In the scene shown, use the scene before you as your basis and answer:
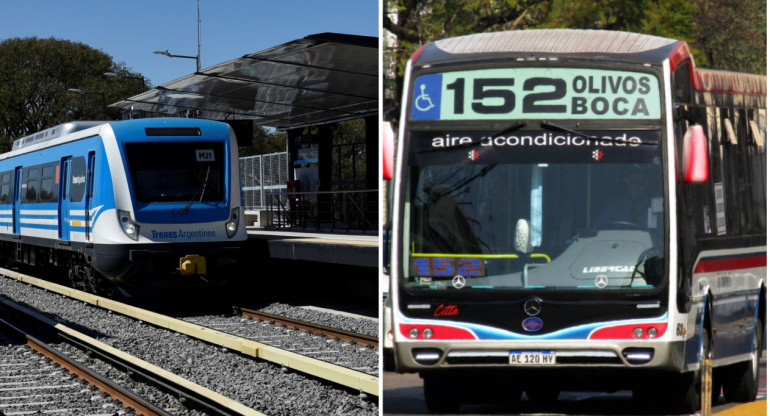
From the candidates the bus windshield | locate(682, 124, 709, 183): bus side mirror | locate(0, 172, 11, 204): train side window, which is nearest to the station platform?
locate(0, 172, 11, 204): train side window

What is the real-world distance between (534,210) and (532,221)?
0.13ft

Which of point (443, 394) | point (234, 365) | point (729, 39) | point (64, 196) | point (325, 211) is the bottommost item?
point (234, 365)

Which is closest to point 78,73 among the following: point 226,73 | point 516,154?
point 226,73

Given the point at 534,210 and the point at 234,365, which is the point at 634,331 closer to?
the point at 534,210

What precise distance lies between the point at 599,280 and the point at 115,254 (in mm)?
12564

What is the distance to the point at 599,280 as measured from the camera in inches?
140

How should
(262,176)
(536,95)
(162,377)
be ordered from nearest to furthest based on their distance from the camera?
(536,95), (162,377), (262,176)

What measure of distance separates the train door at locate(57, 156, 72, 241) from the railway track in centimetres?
175

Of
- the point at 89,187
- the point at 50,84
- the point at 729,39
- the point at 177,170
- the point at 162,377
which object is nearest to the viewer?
the point at 729,39

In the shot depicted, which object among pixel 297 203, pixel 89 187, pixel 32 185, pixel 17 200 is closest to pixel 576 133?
pixel 89 187

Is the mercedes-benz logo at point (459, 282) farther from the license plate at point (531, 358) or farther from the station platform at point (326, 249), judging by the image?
the station platform at point (326, 249)

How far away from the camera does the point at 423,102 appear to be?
11.8 feet

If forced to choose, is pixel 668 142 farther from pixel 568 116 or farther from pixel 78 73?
pixel 78 73

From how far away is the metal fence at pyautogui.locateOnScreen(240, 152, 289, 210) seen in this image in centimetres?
2683
